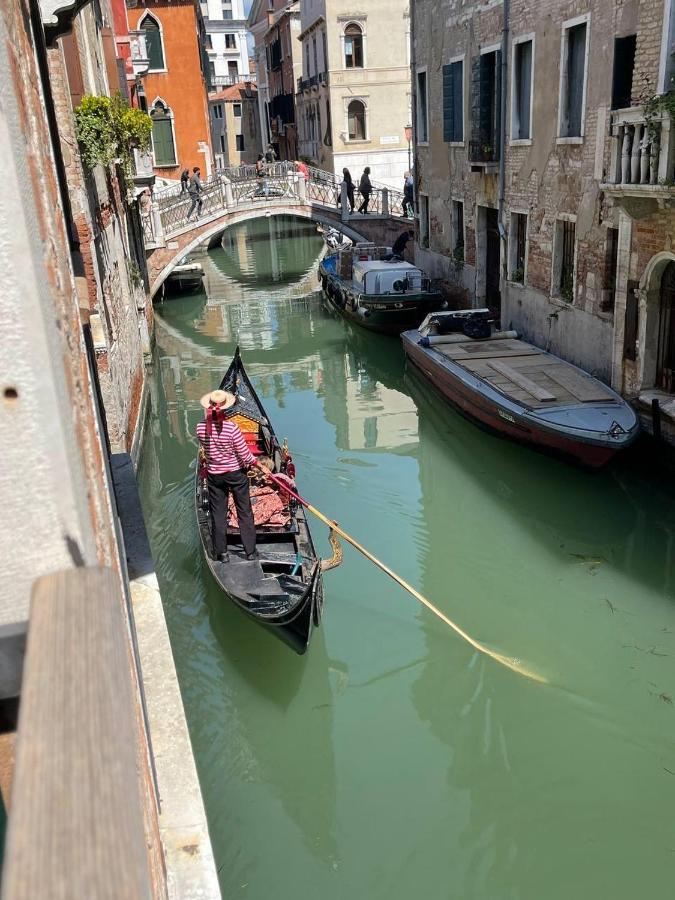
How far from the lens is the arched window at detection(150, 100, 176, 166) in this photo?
924 inches

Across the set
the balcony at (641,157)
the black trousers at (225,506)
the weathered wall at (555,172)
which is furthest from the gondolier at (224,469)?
the weathered wall at (555,172)

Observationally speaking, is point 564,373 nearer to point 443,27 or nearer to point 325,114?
point 443,27

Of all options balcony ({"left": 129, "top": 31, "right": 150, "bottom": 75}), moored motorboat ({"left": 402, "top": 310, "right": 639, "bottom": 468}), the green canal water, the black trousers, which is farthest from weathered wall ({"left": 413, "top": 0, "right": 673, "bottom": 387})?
balcony ({"left": 129, "top": 31, "right": 150, "bottom": 75})

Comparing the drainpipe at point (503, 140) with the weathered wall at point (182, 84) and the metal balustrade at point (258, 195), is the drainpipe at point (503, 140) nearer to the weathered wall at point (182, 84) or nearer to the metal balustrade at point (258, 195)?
the metal balustrade at point (258, 195)

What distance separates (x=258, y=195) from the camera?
1980 centimetres

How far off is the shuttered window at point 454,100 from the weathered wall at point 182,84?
12796mm

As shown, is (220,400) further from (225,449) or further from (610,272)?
(610,272)

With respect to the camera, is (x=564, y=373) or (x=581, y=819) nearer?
(x=581, y=819)

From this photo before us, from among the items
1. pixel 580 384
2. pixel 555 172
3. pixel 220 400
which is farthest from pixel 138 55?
pixel 220 400

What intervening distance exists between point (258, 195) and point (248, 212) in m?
0.60

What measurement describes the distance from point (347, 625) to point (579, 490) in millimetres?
3053

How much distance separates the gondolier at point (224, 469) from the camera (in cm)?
549

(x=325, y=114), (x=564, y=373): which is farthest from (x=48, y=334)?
(x=325, y=114)

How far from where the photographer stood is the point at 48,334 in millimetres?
951
